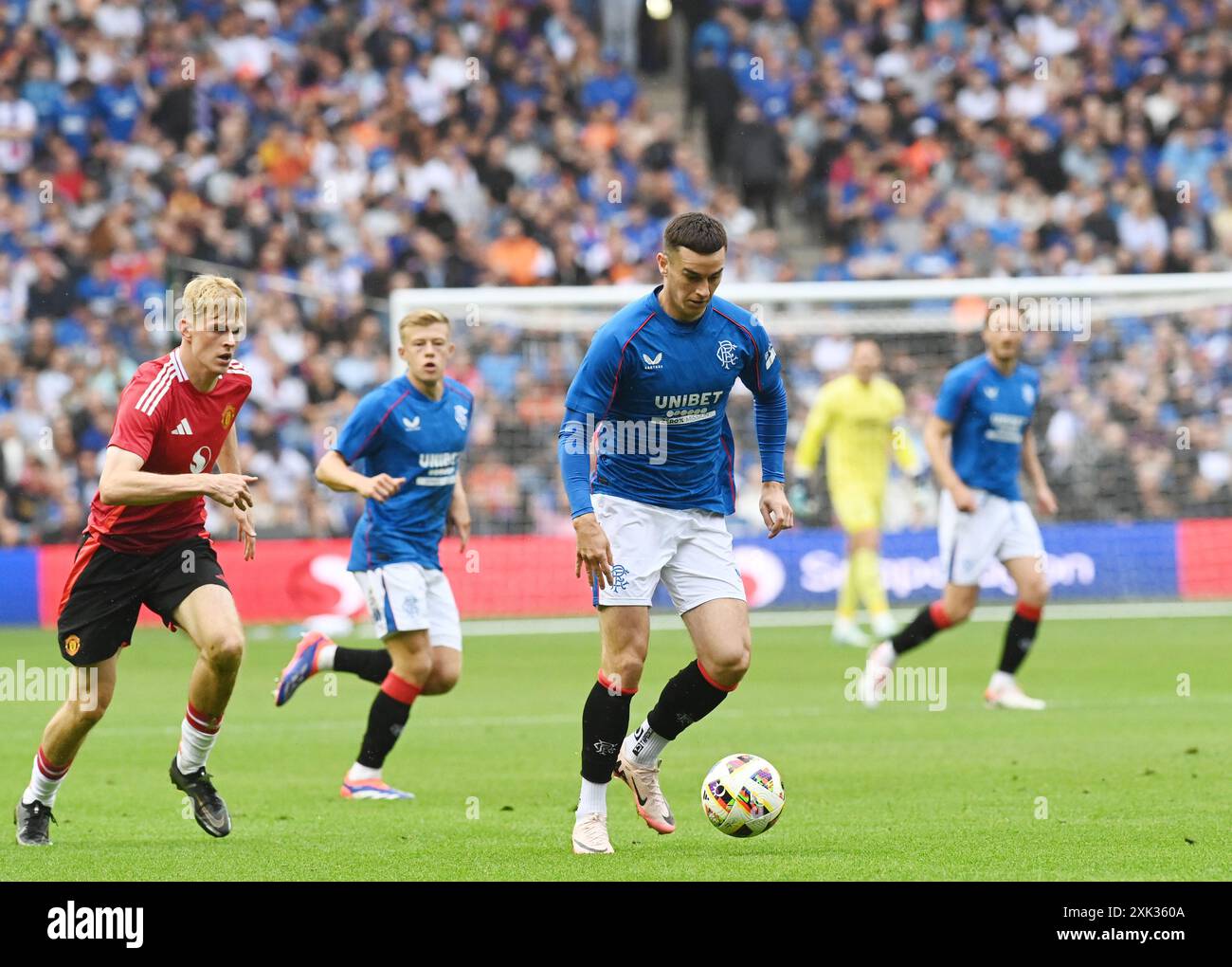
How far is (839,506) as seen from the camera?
17.4 metres

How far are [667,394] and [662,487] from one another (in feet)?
1.38

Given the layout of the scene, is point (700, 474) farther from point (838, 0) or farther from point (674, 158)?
point (838, 0)

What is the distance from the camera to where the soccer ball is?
7.45 m

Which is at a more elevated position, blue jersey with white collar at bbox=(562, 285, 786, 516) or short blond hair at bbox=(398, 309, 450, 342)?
short blond hair at bbox=(398, 309, 450, 342)

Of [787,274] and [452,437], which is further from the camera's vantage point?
[787,274]

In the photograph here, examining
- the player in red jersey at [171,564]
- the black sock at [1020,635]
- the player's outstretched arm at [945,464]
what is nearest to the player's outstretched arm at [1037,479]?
the player's outstretched arm at [945,464]

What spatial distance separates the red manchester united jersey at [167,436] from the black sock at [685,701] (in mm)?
2112

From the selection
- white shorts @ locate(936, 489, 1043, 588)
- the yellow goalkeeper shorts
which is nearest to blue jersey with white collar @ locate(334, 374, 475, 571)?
white shorts @ locate(936, 489, 1043, 588)

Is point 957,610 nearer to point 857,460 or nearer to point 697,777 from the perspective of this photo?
point 697,777

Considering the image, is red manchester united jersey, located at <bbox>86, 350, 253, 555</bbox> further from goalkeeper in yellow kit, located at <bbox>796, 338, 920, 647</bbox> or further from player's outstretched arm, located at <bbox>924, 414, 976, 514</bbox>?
goalkeeper in yellow kit, located at <bbox>796, 338, 920, 647</bbox>

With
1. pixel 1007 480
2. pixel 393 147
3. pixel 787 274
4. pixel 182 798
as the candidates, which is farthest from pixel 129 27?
pixel 182 798

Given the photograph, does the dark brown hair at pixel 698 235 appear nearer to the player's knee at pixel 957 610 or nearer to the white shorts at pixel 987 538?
the white shorts at pixel 987 538

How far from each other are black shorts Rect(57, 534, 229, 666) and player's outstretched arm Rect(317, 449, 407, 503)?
1.25 m
